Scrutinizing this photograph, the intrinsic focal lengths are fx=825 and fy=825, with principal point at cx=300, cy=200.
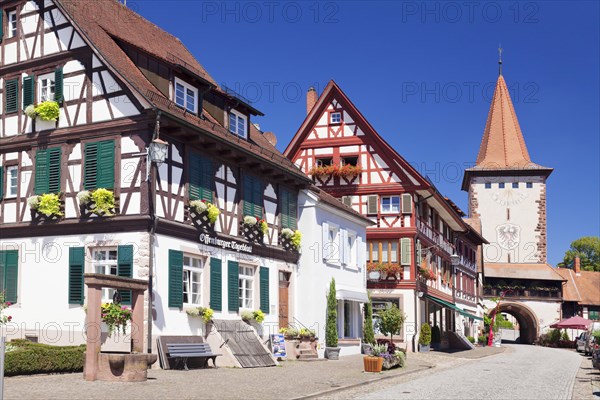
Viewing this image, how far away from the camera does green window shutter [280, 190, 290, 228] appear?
29.2 meters

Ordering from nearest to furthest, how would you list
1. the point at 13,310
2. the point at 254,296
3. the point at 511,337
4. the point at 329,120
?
the point at 13,310, the point at 254,296, the point at 329,120, the point at 511,337

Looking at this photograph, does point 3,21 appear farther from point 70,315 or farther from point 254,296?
point 254,296

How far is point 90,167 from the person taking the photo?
2225cm

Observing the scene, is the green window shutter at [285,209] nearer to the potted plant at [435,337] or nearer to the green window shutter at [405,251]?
the green window shutter at [405,251]

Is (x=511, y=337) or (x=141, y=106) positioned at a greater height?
(x=141, y=106)

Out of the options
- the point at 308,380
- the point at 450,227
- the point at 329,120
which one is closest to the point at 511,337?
the point at 450,227

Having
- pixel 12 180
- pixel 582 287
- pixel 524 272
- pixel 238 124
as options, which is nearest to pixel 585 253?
pixel 582 287

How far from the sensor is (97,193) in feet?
70.6

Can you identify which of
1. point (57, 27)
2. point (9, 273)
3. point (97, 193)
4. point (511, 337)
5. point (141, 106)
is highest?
point (57, 27)

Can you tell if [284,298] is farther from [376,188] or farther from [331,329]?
[376,188]

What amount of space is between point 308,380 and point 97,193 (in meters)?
7.29

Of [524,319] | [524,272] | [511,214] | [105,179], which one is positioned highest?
[511,214]

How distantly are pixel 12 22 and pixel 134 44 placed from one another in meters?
3.94

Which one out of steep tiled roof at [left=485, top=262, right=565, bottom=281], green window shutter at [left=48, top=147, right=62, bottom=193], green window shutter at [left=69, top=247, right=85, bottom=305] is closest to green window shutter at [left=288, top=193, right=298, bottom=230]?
green window shutter at [left=48, top=147, right=62, bottom=193]
